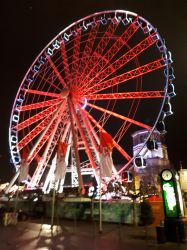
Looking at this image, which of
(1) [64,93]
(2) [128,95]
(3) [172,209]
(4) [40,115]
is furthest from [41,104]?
(3) [172,209]

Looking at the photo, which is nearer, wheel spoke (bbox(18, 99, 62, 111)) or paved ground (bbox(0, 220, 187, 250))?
paved ground (bbox(0, 220, 187, 250))

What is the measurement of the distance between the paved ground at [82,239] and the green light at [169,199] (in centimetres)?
114

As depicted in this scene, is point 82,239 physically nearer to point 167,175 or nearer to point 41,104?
point 167,175

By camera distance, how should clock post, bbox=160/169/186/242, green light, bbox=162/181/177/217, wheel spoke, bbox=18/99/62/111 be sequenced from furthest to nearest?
1. wheel spoke, bbox=18/99/62/111
2. green light, bbox=162/181/177/217
3. clock post, bbox=160/169/186/242

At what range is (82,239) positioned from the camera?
10.6 m

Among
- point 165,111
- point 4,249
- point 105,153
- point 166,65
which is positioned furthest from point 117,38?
point 4,249

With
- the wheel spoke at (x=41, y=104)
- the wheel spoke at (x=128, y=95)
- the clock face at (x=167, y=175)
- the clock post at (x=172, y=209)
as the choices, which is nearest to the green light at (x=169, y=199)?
the clock post at (x=172, y=209)

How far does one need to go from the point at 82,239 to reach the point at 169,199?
3602 millimetres

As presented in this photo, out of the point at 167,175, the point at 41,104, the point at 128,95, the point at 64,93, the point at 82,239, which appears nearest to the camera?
the point at 82,239

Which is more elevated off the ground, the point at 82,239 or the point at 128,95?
the point at 128,95

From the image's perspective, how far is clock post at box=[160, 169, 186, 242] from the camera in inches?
393

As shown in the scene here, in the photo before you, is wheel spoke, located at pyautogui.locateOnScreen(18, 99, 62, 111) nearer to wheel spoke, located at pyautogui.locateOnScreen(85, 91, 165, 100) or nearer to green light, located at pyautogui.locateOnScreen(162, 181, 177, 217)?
wheel spoke, located at pyautogui.locateOnScreen(85, 91, 165, 100)

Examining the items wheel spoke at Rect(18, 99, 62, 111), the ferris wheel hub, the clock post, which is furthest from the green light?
wheel spoke at Rect(18, 99, 62, 111)

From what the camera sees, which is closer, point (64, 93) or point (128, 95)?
point (128, 95)
